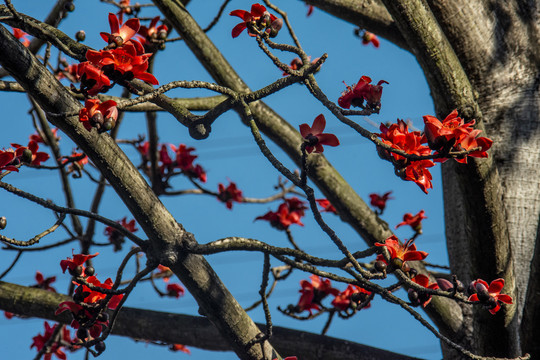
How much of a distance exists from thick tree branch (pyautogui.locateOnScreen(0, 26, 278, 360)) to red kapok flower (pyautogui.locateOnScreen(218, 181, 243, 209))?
7.79 feet

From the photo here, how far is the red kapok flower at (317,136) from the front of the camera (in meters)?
1.75

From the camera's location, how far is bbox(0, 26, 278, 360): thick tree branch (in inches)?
68.4

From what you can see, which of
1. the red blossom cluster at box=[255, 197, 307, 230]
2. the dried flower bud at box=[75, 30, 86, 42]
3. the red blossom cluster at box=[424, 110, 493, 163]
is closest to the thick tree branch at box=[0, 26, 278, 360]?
the red blossom cluster at box=[424, 110, 493, 163]

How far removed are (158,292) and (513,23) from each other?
8.37 feet

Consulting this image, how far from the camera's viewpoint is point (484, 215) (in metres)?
1.94

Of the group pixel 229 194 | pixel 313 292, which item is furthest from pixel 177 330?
pixel 229 194

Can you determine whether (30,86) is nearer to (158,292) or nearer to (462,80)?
(462,80)

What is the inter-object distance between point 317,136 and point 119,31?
72cm

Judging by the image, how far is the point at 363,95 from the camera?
186 cm

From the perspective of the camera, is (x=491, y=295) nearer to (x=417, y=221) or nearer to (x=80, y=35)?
(x=417, y=221)

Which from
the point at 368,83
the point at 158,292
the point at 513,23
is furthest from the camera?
the point at 158,292

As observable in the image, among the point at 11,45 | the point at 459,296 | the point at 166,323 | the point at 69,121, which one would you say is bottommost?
the point at 459,296

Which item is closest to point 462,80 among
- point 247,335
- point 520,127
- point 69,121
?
point 520,127

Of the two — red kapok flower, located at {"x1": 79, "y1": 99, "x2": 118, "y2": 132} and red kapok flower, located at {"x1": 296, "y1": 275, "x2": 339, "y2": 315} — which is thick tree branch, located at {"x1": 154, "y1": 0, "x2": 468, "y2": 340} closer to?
red kapok flower, located at {"x1": 296, "y1": 275, "x2": 339, "y2": 315}
